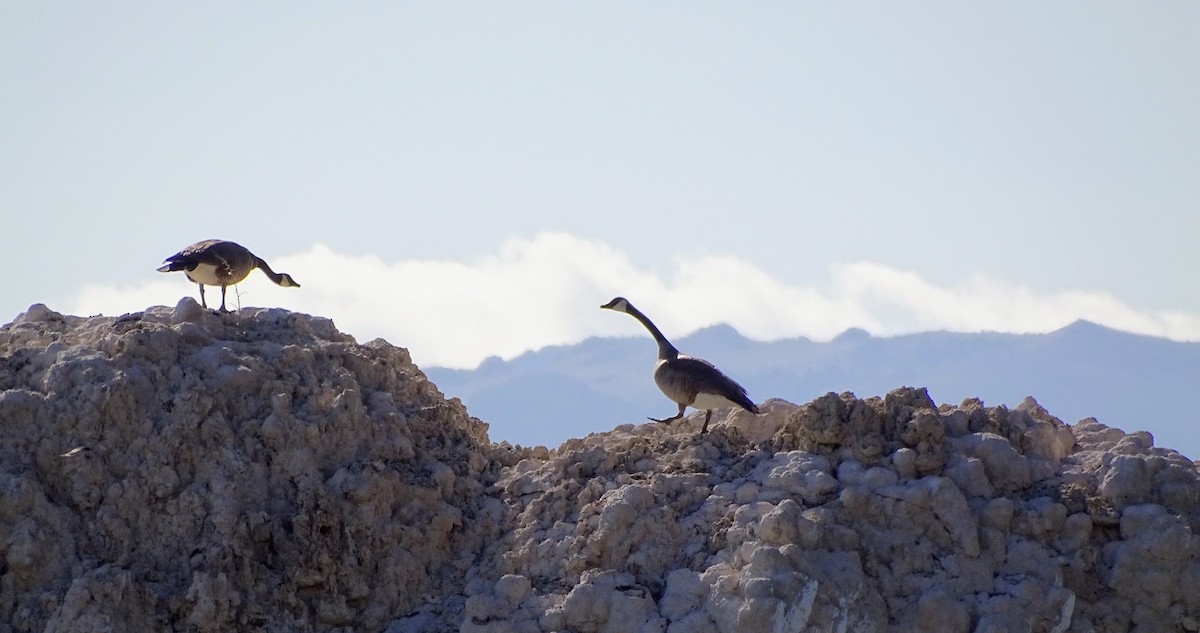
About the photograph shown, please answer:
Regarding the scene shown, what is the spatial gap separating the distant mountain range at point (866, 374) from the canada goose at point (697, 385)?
276 ft

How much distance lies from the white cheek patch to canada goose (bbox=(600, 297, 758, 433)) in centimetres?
415

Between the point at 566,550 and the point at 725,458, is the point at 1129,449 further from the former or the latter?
the point at 566,550

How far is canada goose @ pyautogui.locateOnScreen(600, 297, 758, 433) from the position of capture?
468 inches

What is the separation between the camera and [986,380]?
357 ft

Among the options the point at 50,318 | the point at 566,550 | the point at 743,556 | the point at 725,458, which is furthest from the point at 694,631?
the point at 50,318

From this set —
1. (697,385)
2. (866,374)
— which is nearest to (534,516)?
(697,385)

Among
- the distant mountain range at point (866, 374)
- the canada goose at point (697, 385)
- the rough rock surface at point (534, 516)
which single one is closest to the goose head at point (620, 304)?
the canada goose at point (697, 385)

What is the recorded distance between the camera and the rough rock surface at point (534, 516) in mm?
9922

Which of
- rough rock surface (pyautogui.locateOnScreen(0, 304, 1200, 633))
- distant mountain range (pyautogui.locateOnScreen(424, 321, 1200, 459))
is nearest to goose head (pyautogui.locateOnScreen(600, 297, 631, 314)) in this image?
rough rock surface (pyautogui.locateOnScreen(0, 304, 1200, 633))

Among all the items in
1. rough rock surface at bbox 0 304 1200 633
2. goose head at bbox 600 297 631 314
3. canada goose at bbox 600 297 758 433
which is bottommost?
rough rock surface at bbox 0 304 1200 633

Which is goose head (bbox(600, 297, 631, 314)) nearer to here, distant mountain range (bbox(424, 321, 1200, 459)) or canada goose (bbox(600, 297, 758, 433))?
canada goose (bbox(600, 297, 758, 433))

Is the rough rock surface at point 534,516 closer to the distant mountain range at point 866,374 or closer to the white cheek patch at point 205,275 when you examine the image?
the white cheek patch at point 205,275

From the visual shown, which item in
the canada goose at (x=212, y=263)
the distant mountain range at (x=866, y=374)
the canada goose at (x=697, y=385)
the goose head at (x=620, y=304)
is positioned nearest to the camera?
the canada goose at (x=697, y=385)

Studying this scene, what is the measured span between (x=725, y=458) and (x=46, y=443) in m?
5.21
